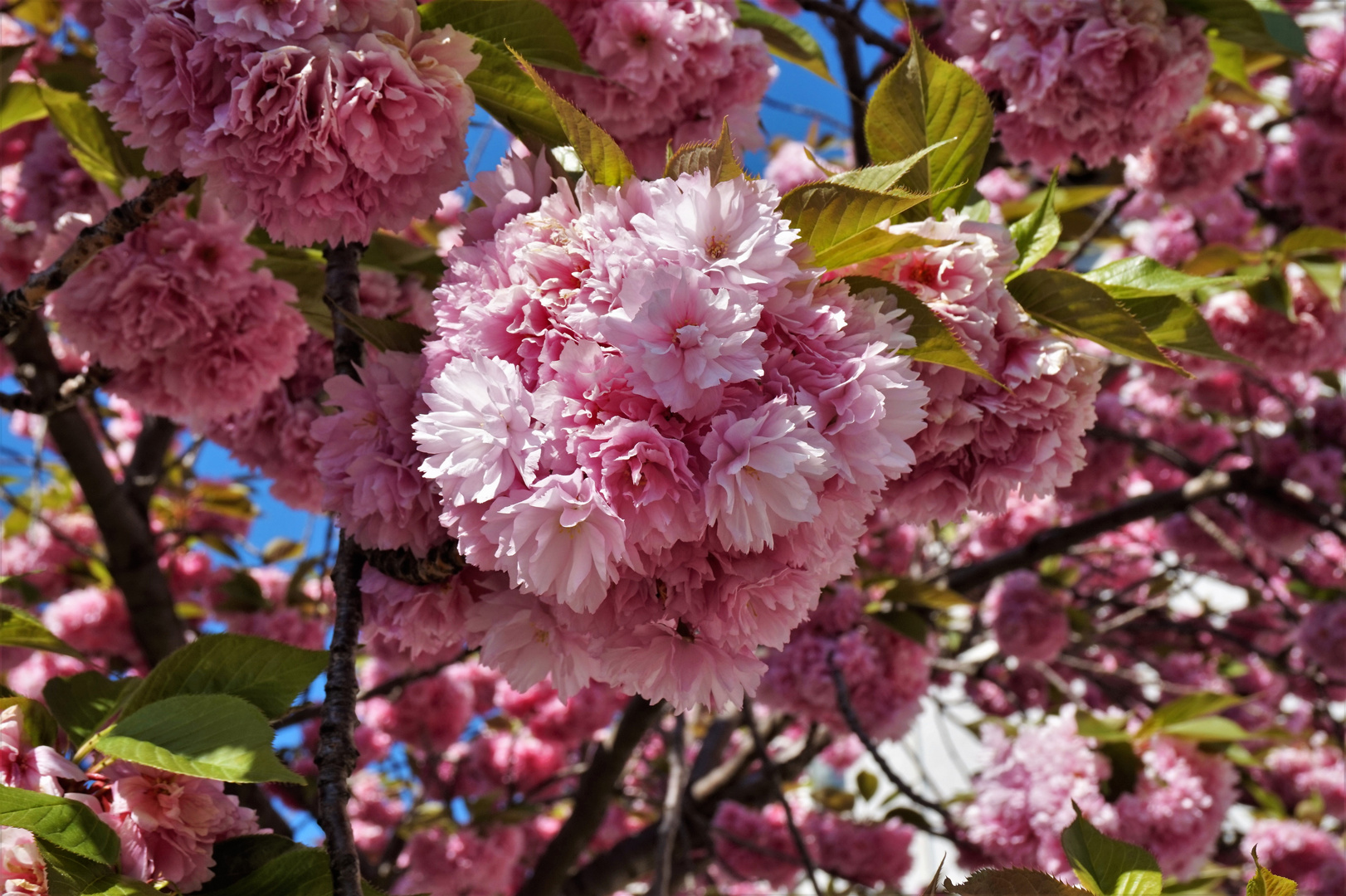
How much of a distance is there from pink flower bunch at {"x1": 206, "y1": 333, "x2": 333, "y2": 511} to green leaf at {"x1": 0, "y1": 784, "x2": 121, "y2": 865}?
817mm

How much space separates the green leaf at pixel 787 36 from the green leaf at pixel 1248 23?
0.60m

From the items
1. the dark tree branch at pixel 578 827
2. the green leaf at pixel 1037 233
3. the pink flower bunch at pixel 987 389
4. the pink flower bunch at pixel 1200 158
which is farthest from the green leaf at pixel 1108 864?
the pink flower bunch at pixel 1200 158

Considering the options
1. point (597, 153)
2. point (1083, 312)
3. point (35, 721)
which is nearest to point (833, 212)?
point (597, 153)

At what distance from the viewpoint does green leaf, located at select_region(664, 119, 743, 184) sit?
0.77 metres

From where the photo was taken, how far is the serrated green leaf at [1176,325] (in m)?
1.09

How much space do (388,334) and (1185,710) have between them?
191 cm

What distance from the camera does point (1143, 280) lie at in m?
1.16

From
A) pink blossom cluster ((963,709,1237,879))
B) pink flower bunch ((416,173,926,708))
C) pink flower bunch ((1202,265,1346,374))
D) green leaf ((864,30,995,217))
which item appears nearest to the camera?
pink flower bunch ((416,173,926,708))

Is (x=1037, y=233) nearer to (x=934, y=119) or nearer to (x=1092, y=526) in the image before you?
(x=934, y=119)

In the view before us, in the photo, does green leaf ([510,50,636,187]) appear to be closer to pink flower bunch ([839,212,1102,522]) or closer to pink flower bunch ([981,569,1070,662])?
pink flower bunch ([839,212,1102,522])

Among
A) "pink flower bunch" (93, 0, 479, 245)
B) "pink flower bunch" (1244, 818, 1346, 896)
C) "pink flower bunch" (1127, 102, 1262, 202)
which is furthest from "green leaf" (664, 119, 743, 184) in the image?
"pink flower bunch" (1244, 818, 1346, 896)

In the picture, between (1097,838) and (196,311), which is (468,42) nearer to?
(196,311)

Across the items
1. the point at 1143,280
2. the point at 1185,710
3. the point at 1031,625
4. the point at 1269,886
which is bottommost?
the point at 1269,886

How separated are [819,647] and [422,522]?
1.67 meters
